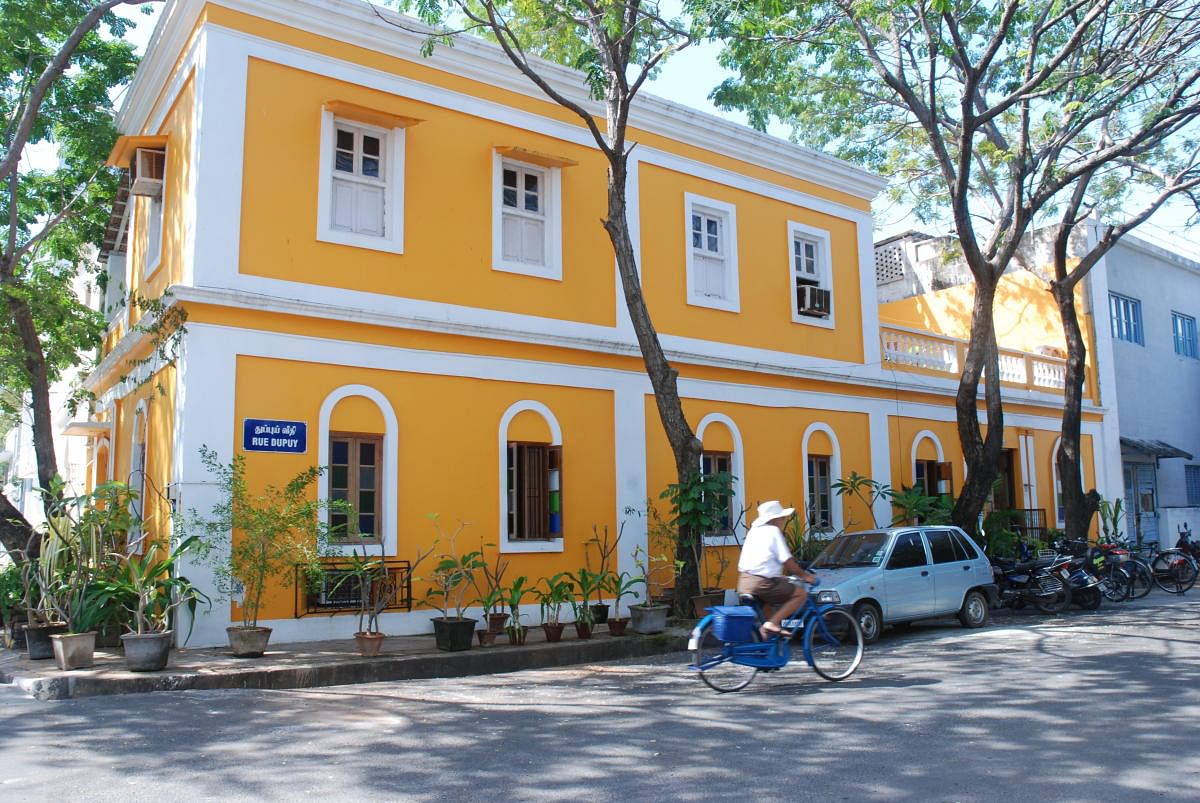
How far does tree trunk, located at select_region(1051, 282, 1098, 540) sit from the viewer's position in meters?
18.2

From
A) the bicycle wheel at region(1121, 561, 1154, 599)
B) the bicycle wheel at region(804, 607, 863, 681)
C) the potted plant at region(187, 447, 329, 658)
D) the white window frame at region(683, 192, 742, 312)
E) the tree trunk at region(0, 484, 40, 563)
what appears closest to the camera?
the bicycle wheel at region(804, 607, 863, 681)

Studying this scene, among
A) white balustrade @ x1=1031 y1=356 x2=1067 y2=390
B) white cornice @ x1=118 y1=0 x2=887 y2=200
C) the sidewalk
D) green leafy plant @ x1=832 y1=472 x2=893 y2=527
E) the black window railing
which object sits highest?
white cornice @ x1=118 y1=0 x2=887 y2=200

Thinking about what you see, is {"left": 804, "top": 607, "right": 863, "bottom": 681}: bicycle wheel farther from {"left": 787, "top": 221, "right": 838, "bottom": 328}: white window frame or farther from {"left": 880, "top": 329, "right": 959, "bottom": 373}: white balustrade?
{"left": 880, "top": 329, "right": 959, "bottom": 373}: white balustrade

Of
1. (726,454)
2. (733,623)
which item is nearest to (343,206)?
(726,454)

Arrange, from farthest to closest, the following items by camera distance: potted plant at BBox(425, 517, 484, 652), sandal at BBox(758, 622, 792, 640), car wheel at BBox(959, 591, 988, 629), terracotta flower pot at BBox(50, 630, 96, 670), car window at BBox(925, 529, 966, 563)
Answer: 1. car wheel at BBox(959, 591, 988, 629)
2. car window at BBox(925, 529, 966, 563)
3. potted plant at BBox(425, 517, 484, 652)
4. terracotta flower pot at BBox(50, 630, 96, 670)
5. sandal at BBox(758, 622, 792, 640)

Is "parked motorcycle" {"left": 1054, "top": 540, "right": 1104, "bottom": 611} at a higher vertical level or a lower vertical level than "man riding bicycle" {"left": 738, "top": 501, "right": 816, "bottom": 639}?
lower

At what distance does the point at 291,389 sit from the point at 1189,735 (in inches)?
370

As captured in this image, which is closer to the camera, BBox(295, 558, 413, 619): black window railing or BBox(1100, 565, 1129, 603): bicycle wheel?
BBox(295, 558, 413, 619): black window railing

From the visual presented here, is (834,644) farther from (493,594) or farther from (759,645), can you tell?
(493,594)

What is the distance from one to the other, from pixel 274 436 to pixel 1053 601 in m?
A: 11.2

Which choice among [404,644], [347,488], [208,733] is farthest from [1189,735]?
[347,488]

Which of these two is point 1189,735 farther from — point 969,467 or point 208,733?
point 969,467

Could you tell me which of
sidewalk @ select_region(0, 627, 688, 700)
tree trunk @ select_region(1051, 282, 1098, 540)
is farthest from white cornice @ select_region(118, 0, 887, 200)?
sidewalk @ select_region(0, 627, 688, 700)

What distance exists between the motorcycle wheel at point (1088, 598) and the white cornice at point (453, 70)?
27.5 ft
